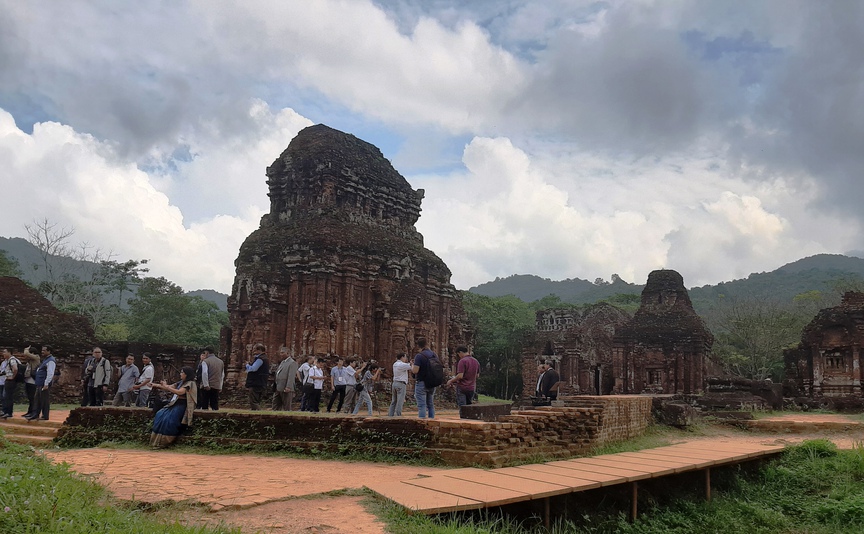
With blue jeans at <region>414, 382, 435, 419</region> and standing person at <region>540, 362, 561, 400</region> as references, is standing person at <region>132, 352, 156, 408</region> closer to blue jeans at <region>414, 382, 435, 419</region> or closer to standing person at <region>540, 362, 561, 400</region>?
blue jeans at <region>414, 382, 435, 419</region>

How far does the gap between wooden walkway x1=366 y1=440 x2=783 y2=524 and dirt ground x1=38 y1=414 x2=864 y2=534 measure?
1.34 ft

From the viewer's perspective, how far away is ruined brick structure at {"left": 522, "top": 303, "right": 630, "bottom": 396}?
102 feet

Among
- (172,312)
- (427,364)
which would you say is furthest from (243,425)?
(172,312)

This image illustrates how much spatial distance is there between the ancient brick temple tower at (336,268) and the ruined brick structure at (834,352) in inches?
473

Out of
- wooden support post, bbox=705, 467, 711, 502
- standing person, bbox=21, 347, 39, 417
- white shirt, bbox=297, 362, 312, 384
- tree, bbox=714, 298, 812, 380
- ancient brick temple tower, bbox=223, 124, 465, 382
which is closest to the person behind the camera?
wooden support post, bbox=705, 467, 711, 502

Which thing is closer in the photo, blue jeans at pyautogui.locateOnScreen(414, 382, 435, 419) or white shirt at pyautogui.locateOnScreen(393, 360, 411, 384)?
blue jeans at pyautogui.locateOnScreen(414, 382, 435, 419)

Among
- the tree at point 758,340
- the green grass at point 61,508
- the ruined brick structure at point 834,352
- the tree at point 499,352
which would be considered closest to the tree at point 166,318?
the tree at point 499,352

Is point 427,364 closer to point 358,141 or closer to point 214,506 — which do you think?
point 214,506

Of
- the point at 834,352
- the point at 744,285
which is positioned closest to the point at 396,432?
the point at 834,352

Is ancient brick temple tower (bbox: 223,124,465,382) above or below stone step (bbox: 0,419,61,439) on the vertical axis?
above

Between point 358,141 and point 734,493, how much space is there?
1638cm

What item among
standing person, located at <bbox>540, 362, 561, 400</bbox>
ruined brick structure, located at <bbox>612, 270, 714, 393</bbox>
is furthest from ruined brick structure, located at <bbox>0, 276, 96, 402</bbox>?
ruined brick structure, located at <bbox>612, 270, 714, 393</bbox>

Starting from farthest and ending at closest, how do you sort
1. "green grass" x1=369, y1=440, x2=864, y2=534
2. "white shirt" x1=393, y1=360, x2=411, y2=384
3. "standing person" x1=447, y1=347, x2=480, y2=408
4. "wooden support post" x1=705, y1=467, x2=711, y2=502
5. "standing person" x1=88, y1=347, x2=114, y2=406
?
1. "standing person" x1=88, y1=347, x2=114, y2=406
2. "white shirt" x1=393, y1=360, x2=411, y2=384
3. "standing person" x1=447, y1=347, x2=480, y2=408
4. "wooden support post" x1=705, y1=467, x2=711, y2=502
5. "green grass" x1=369, y1=440, x2=864, y2=534

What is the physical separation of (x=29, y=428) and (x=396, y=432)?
7.30m
